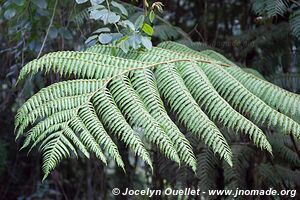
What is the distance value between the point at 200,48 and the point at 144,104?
0.68 m

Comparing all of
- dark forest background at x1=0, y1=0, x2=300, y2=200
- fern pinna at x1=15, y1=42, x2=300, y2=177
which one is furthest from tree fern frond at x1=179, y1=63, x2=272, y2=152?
dark forest background at x1=0, y1=0, x2=300, y2=200

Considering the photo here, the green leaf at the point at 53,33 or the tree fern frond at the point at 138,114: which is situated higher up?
the green leaf at the point at 53,33

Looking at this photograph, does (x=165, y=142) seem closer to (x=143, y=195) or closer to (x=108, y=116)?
(x=108, y=116)

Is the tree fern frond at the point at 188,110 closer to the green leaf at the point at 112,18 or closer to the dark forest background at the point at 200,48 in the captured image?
the green leaf at the point at 112,18

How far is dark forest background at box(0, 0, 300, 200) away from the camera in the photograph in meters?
1.62

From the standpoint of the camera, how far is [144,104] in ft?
3.52

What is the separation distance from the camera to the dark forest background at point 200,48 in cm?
162

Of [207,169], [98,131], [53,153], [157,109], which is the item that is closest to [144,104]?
[157,109]

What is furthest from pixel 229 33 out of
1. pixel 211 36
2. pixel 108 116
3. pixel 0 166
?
pixel 0 166

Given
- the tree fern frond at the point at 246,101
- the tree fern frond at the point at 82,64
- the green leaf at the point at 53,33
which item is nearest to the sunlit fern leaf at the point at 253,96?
the tree fern frond at the point at 246,101

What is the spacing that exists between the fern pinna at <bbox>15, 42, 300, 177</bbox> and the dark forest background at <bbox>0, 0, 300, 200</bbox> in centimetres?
29

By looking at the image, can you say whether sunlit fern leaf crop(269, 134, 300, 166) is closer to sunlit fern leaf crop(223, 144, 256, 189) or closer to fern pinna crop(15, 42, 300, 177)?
sunlit fern leaf crop(223, 144, 256, 189)

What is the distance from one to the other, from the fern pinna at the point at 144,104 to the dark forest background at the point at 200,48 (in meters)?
0.29

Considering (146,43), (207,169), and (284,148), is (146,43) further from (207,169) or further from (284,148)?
(284,148)
